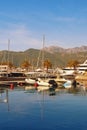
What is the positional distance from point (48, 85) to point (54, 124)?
5713cm

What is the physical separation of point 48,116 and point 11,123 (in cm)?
706

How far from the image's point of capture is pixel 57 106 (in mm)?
53500

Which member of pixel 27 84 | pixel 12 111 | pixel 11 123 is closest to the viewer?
pixel 11 123

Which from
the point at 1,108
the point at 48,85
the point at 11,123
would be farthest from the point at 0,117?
the point at 48,85

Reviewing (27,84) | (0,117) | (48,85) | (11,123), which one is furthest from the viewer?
(27,84)

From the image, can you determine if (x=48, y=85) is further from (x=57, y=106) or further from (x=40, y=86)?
(x=57, y=106)

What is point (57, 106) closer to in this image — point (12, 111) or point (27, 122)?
point (12, 111)

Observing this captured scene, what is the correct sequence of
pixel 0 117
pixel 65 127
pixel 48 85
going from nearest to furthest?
pixel 65 127 < pixel 0 117 < pixel 48 85

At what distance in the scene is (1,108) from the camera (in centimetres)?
5019

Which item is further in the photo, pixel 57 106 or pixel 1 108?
pixel 57 106

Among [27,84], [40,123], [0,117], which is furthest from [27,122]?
[27,84]

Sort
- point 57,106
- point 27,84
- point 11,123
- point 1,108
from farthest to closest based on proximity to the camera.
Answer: point 27,84
point 57,106
point 1,108
point 11,123

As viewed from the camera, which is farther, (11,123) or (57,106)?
(57,106)

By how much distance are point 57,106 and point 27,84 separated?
2006 inches
